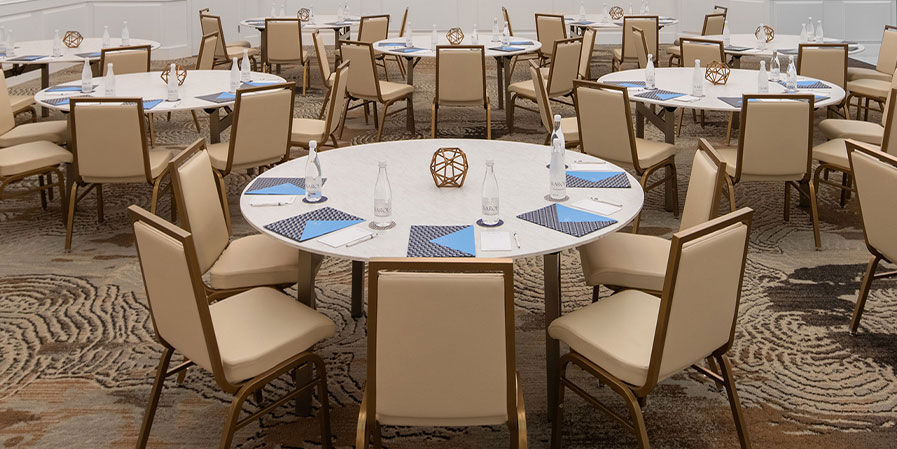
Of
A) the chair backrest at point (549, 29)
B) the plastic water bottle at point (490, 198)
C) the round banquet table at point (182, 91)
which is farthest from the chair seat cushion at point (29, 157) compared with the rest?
the chair backrest at point (549, 29)

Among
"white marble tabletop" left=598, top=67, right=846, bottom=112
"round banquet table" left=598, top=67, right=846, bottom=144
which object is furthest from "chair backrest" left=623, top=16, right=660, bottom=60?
"round banquet table" left=598, top=67, right=846, bottom=144

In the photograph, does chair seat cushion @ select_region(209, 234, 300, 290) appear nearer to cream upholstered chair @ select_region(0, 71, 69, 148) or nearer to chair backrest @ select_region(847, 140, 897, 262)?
chair backrest @ select_region(847, 140, 897, 262)

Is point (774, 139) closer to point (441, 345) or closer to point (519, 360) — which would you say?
point (519, 360)

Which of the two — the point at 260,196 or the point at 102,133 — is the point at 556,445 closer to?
the point at 260,196

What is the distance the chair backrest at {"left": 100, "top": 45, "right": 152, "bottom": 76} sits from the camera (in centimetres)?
666

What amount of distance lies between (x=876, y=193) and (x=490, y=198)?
174cm

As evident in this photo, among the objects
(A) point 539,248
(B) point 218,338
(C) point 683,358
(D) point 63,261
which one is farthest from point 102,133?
(C) point 683,358

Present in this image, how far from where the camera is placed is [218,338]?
2.75 m

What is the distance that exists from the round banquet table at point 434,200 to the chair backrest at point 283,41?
225 inches

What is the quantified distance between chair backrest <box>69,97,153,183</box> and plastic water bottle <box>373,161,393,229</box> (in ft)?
7.43

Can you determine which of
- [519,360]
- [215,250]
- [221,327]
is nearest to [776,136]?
[519,360]

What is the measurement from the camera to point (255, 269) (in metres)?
3.34

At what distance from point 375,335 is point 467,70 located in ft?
17.0

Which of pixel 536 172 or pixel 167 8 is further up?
pixel 167 8
